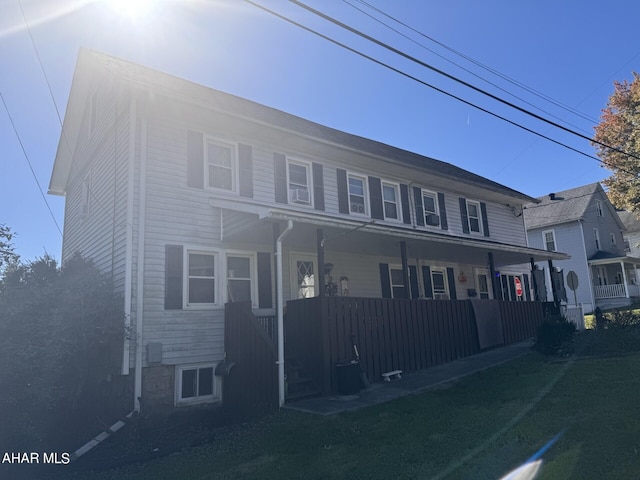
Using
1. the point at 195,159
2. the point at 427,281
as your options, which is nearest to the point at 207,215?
the point at 195,159

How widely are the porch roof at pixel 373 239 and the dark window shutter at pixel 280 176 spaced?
937mm

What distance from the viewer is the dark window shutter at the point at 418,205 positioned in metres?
14.8

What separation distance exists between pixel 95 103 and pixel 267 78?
5.70m

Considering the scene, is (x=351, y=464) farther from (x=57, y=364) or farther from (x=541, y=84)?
(x=541, y=84)

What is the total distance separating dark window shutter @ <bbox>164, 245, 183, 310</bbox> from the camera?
9.21 meters

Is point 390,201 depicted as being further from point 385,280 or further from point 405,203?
point 385,280

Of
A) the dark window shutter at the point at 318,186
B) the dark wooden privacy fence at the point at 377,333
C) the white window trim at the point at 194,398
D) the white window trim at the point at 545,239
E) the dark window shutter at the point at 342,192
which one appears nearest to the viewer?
the white window trim at the point at 194,398

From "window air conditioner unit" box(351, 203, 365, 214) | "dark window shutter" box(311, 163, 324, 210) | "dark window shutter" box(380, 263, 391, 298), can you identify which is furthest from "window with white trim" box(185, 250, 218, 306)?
"dark window shutter" box(380, 263, 391, 298)

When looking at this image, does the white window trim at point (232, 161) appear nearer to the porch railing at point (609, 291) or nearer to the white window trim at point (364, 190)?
the white window trim at point (364, 190)

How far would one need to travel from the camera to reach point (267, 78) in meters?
9.98

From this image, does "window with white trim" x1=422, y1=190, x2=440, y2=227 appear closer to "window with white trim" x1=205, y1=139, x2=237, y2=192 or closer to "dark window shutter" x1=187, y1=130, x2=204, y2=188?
"window with white trim" x1=205, y1=139, x2=237, y2=192

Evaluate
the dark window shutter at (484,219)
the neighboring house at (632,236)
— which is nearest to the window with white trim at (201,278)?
the dark window shutter at (484,219)

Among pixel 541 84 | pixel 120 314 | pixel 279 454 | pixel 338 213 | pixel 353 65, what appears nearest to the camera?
pixel 279 454

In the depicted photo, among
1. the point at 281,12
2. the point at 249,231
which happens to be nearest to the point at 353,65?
the point at 281,12
